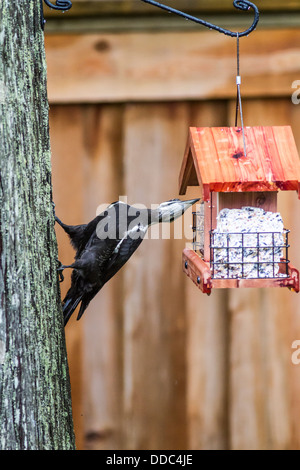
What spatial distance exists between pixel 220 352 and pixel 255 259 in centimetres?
65

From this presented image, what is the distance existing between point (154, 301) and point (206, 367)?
0.99 feet

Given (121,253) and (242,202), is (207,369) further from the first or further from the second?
(242,202)

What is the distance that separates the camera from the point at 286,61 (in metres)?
1.84

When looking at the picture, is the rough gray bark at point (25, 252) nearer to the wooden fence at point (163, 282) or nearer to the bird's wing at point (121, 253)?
the bird's wing at point (121, 253)

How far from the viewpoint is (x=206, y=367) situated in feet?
6.18

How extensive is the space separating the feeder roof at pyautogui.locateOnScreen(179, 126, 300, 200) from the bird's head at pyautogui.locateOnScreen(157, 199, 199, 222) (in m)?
0.20

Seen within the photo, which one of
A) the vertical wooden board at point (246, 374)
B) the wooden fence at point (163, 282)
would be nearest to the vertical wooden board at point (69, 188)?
the wooden fence at point (163, 282)

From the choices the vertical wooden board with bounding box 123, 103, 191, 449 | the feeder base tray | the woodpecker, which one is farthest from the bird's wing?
the feeder base tray

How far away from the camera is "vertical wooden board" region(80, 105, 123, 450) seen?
1.86m

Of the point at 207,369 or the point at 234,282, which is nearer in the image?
the point at 234,282

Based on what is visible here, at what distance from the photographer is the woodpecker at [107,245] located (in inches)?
63.4

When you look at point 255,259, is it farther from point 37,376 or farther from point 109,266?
point 37,376

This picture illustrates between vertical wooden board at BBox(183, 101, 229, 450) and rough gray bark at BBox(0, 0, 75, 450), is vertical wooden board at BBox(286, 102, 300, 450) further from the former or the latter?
rough gray bark at BBox(0, 0, 75, 450)

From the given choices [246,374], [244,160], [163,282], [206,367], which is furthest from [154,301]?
[244,160]
